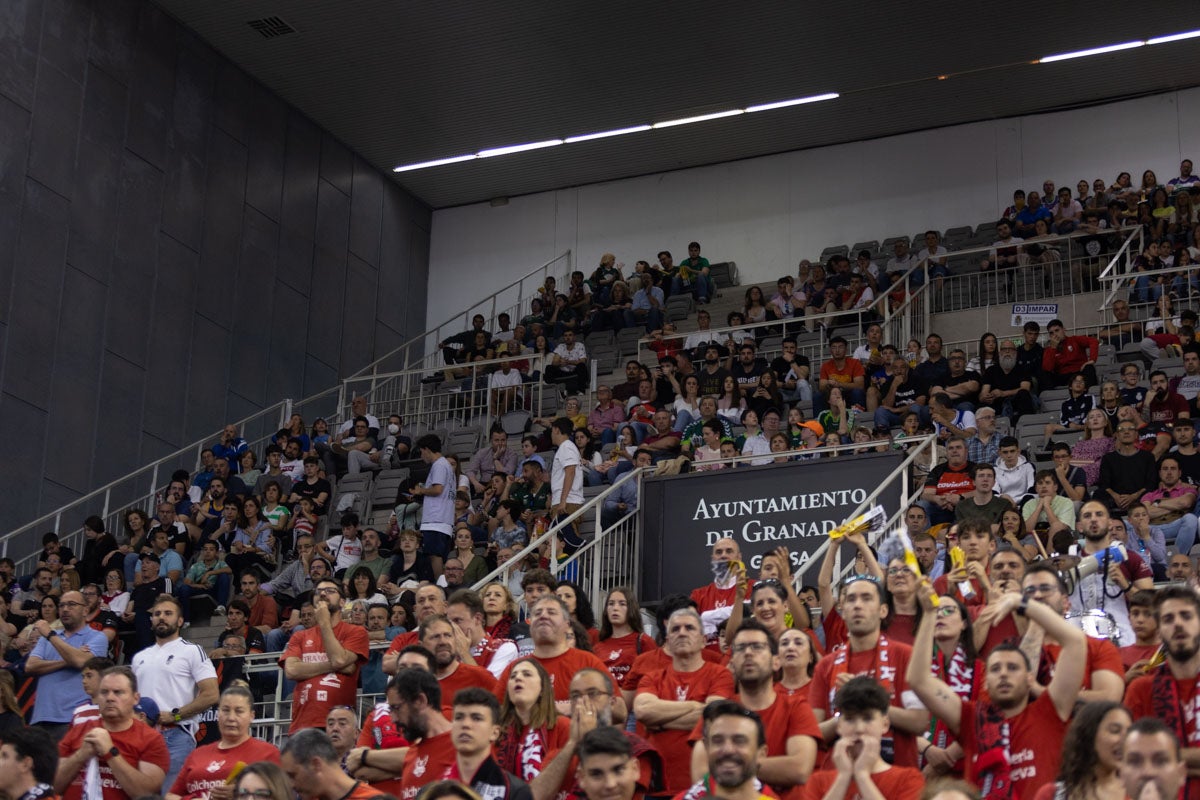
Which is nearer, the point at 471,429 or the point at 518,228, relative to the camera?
the point at 471,429

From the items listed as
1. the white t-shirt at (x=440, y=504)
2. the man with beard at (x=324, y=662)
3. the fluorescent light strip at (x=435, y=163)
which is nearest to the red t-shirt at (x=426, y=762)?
the man with beard at (x=324, y=662)

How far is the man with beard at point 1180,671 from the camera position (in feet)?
19.7

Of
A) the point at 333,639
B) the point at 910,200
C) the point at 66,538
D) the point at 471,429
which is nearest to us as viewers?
the point at 333,639

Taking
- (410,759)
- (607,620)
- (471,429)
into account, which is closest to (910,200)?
(471,429)

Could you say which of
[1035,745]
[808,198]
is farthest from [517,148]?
[1035,745]

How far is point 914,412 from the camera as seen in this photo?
14.6 meters

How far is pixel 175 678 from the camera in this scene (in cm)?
944

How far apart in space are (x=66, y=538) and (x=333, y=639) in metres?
8.53

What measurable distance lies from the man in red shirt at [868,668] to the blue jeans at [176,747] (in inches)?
154

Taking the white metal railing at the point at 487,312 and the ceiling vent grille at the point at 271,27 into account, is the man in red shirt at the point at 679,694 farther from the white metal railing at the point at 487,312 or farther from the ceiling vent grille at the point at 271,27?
the white metal railing at the point at 487,312

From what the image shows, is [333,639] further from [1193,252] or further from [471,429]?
[1193,252]

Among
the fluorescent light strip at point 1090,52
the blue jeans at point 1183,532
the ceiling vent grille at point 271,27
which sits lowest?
the blue jeans at point 1183,532

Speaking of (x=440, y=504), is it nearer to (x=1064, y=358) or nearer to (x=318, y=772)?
(x=1064, y=358)

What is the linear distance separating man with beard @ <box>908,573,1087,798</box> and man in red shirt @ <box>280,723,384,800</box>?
2385 millimetres
